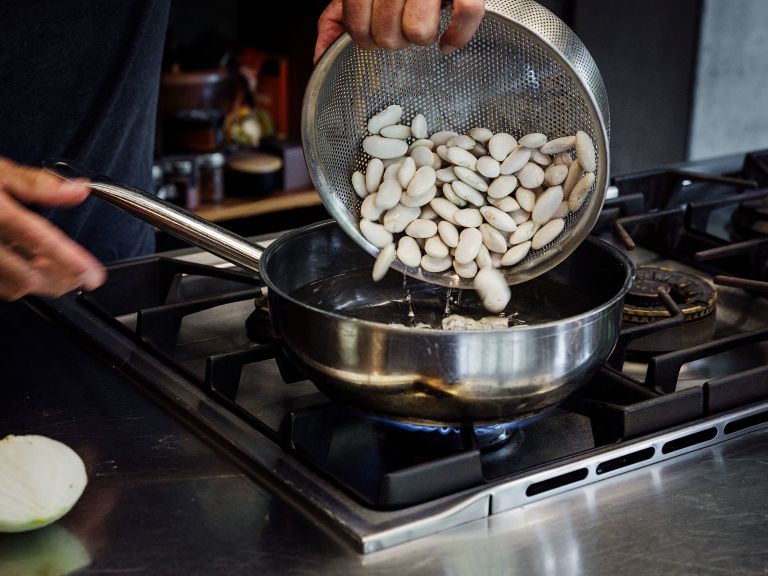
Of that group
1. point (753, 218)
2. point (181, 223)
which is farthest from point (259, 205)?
point (181, 223)

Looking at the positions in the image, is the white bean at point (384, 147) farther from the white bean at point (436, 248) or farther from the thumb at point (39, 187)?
the thumb at point (39, 187)

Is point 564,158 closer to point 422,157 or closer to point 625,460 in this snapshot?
point 422,157

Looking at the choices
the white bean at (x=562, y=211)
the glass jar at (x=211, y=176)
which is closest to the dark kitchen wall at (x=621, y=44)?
the glass jar at (x=211, y=176)

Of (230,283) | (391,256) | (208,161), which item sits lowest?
(208,161)

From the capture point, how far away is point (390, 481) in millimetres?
629

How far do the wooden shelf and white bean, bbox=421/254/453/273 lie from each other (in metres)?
1.19

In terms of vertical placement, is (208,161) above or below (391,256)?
below

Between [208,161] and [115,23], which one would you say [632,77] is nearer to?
[208,161]

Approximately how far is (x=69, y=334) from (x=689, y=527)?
1.83ft

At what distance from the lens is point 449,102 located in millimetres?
917

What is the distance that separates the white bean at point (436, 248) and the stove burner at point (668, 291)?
0.18 meters

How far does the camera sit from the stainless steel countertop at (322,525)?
61 centimetres

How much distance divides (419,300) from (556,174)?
16 centimetres

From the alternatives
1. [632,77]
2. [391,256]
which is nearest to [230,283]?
[391,256]
